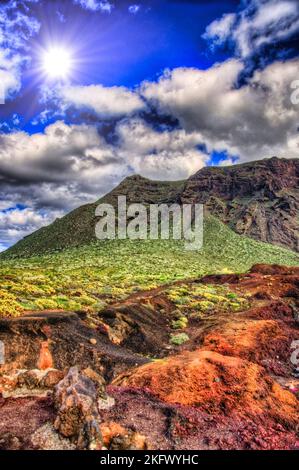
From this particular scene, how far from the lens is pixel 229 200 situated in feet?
458

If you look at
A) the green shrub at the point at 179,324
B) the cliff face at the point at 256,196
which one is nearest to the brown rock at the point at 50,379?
the green shrub at the point at 179,324

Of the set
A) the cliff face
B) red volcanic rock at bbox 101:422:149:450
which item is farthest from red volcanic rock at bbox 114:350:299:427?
the cliff face

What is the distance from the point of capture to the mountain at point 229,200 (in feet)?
328

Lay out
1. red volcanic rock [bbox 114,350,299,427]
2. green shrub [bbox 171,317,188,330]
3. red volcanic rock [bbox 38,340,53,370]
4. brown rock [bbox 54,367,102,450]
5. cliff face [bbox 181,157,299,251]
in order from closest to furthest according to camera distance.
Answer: brown rock [bbox 54,367,102,450] → red volcanic rock [bbox 114,350,299,427] → red volcanic rock [bbox 38,340,53,370] → green shrub [bbox 171,317,188,330] → cliff face [bbox 181,157,299,251]

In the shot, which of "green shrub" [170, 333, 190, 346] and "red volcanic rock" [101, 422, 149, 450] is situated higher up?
"red volcanic rock" [101, 422, 149, 450]

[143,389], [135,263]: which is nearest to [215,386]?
[143,389]

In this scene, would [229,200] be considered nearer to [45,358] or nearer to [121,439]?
[45,358]

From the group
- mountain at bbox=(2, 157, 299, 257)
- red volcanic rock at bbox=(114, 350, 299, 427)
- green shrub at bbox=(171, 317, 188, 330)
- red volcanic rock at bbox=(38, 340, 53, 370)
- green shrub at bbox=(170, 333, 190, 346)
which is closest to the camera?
red volcanic rock at bbox=(114, 350, 299, 427)

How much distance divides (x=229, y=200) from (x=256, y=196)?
10943 millimetres

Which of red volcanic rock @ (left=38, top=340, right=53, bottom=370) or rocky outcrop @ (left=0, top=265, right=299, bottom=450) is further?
red volcanic rock @ (left=38, top=340, right=53, bottom=370)

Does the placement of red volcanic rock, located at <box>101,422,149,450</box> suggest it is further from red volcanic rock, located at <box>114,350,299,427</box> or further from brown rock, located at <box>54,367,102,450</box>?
red volcanic rock, located at <box>114,350,299,427</box>

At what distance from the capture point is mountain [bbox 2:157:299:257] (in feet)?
328

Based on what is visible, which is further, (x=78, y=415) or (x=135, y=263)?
(x=135, y=263)

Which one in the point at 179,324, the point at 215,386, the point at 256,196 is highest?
the point at 256,196
